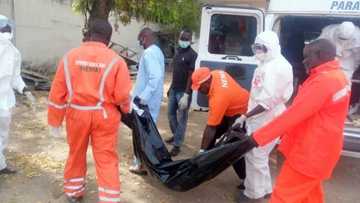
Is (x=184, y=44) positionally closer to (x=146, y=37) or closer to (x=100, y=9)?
(x=146, y=37)

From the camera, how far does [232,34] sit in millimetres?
6184

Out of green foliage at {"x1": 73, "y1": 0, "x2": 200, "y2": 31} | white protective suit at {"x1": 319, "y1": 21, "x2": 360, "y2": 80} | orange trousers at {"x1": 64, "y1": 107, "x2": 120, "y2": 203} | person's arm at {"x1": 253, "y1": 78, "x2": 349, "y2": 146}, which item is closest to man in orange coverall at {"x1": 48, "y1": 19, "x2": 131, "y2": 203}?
orange trousers at {"x1": 64, "y1": 107, "x2": 120, "y2": 203}

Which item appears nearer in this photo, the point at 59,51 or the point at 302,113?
the point at 302,113

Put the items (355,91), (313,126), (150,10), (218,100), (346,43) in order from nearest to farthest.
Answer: (313,126) < (218,100) < (346,43) < (355,91) < (150,10)

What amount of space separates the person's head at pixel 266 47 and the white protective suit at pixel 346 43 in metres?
1.38

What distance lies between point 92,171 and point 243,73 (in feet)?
7.40

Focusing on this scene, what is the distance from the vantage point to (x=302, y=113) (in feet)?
10.5

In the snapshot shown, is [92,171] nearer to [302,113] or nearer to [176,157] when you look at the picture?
[176,157]

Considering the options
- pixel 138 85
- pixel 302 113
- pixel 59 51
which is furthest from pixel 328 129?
pixel 59 51

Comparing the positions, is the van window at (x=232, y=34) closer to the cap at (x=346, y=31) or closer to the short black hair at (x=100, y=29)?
the cap at (x=346, y=31)

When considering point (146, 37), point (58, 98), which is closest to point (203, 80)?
point (146, 37)

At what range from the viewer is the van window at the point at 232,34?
598 centimetres

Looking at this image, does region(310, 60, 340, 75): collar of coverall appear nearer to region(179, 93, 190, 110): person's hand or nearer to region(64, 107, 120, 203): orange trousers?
region(64, 107, 120, 203): orange trousers

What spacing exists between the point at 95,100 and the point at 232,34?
2.79m
